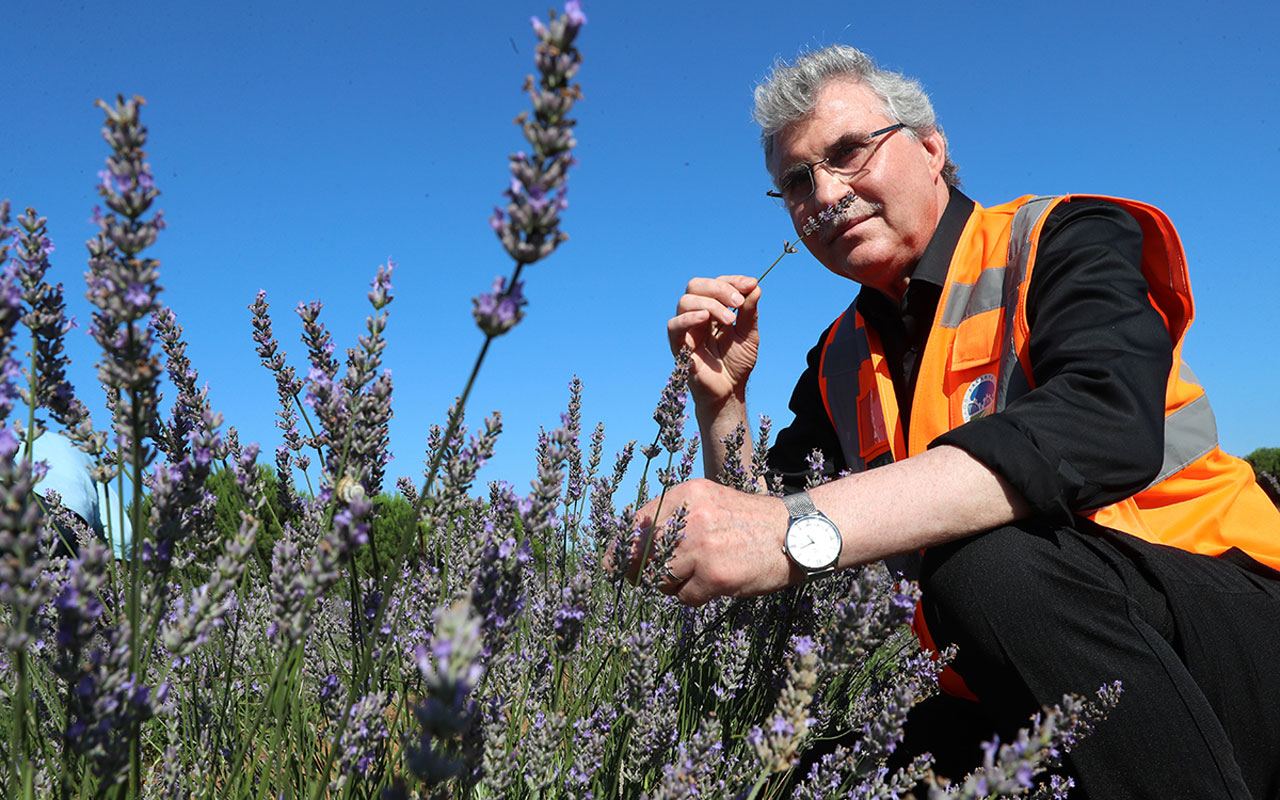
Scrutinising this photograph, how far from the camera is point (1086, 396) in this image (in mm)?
1781

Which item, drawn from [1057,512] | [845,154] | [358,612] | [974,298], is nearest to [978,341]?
[974,298]

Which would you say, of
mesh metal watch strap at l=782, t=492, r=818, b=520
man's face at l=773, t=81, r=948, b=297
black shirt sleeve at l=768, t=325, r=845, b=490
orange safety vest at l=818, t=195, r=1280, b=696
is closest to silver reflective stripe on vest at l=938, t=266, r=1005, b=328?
orange safety vest at l=818, t=195, r=1280, b=696

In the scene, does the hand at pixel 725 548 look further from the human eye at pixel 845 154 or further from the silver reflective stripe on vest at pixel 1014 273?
the human eye at pixel 845 154

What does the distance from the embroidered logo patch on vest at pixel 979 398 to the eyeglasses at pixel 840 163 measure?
0.87 metres

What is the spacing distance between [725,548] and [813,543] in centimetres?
19

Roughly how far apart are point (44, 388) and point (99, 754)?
52cm

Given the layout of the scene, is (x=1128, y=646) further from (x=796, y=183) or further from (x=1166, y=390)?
(x=796, y=183)

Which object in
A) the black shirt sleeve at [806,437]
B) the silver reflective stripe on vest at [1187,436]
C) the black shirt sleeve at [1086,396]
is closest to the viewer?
the black shirt sleeve at [1086,396]

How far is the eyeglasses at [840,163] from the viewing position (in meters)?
2.73

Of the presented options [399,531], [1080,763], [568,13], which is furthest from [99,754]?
[399,531]

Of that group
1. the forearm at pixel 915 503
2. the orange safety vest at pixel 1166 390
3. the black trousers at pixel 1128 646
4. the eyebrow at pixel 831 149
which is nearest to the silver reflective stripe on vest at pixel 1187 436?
the orange safety vest at pixel 1166 390

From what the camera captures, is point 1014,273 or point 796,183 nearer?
point 1014,273

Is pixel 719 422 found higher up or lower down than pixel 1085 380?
higher up

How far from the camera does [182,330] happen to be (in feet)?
→ 5.18
